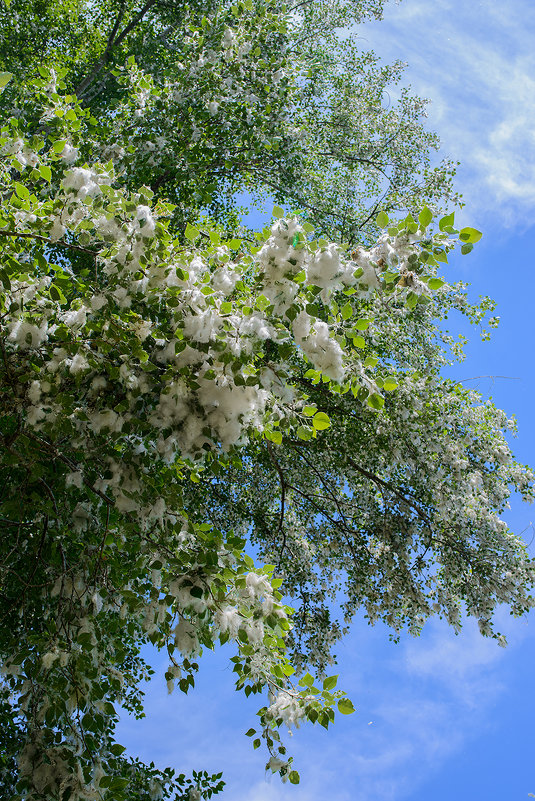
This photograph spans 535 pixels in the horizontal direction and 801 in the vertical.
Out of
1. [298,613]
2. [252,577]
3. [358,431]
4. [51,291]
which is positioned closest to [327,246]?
[51,291]

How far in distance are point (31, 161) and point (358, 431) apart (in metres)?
5.20

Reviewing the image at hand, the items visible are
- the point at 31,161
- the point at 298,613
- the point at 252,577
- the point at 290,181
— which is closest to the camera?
the point at 252,577

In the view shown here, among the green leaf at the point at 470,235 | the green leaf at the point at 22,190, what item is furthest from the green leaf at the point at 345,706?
the green leaf at the point at 22,190

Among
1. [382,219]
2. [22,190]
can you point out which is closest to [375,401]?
[382,219]

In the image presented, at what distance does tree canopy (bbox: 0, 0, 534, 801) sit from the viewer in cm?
306

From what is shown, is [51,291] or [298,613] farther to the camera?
[298,613]

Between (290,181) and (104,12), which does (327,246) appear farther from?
(104,12)

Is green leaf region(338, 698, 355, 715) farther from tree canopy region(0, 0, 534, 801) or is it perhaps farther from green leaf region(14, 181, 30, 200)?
green leaf region(14, 181, 30, 200)

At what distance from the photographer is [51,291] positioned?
338 cm

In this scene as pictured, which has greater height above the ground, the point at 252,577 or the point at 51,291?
the point at 51,291

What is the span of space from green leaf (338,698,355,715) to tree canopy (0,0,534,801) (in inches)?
1.0

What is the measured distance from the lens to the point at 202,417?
3002mm

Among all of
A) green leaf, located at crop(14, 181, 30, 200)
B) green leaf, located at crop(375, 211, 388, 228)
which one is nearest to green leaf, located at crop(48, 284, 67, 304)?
green leaf, located at crop(14, 181, 30, 200)

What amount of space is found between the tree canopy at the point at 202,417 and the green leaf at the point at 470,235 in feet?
0.03
